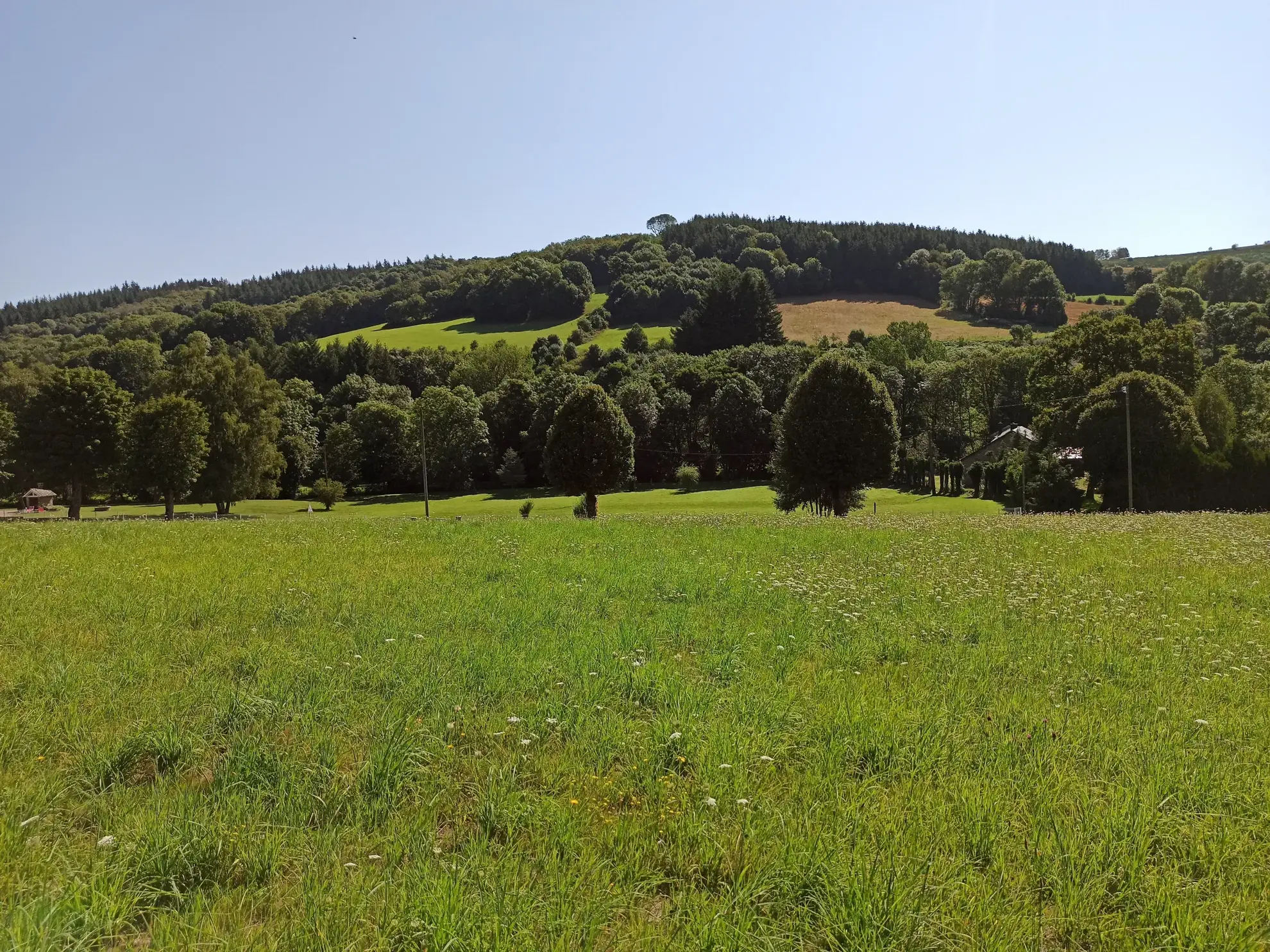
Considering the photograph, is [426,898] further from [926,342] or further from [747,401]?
[926,342]

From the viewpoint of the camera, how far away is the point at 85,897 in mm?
3373

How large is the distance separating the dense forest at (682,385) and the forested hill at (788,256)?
793 mm

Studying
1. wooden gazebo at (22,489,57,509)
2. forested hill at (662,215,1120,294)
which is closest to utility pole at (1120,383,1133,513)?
wooden gazebo at (22,489,57,509)

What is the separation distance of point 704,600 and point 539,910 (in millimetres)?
6857

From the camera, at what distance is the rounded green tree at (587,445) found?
44062 millimetres

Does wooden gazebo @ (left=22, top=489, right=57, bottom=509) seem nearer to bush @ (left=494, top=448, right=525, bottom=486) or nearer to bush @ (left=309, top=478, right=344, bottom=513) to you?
bush @ (left=309, top=478, right=344, bottom=513)

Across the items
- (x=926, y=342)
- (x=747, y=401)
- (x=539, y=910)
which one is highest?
(x=926, y=342)

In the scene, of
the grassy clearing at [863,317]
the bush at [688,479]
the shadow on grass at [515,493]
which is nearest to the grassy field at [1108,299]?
A: the grassy clearing at [863,317]

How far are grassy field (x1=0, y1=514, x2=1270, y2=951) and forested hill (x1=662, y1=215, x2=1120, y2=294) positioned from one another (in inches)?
6220

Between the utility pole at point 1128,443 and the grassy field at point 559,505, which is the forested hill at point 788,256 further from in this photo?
the utility pole at point 1128,443

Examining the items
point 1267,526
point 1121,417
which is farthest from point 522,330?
point 1267,526

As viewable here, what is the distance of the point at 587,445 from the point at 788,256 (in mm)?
133820

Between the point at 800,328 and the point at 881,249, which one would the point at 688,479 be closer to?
the point at 800,328

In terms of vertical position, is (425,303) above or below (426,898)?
above
